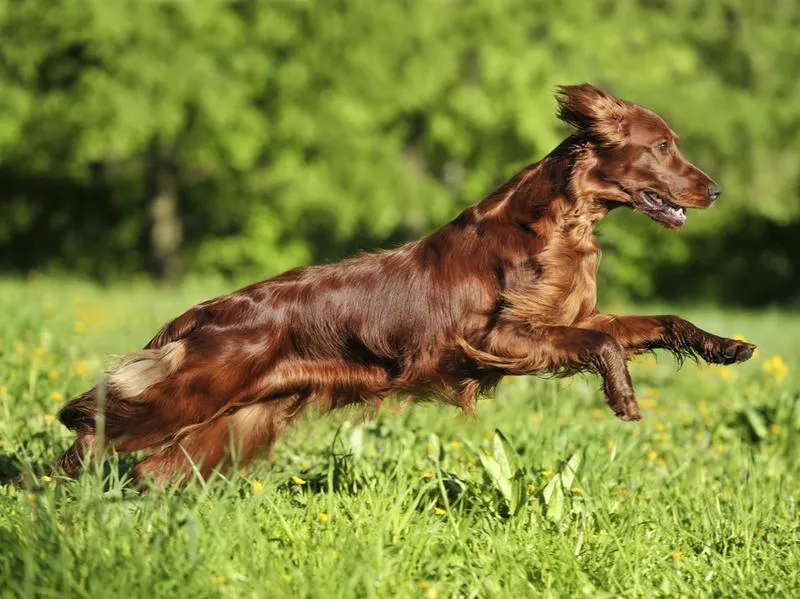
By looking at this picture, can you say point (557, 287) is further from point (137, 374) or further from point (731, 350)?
point (137, 374)

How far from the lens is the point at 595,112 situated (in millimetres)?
4148

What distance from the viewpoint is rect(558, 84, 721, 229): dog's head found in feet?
13.6

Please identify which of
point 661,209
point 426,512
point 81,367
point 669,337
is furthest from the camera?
point 81,367

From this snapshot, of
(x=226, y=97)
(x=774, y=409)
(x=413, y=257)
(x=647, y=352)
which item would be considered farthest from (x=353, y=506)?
(x=226, y=97)

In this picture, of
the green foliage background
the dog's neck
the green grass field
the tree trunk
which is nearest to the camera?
the green grass field

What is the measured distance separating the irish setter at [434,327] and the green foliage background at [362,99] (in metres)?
12.2

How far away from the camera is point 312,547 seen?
10.3 ft

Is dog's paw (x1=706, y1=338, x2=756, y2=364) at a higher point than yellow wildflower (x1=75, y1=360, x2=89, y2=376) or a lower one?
higher

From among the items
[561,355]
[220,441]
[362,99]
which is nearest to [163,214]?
[362,99]

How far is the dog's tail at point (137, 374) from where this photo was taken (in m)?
3.85

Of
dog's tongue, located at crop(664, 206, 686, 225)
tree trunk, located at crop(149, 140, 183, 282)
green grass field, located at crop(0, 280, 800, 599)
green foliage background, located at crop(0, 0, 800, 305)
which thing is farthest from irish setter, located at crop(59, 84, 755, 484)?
tree trunk, located at crop(149, 140, 183, 282)

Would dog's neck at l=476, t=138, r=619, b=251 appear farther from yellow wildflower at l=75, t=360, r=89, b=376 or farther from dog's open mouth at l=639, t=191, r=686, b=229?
yellow wildflower at l=75, t=360, r=89, b=376

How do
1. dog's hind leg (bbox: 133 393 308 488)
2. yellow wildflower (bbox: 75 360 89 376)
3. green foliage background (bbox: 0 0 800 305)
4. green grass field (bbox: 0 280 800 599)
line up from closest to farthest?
green grass field (bbox: 0 280 800 599) → dog's hind leg (bbox: 133 393 308 488) → yellow wildflower (bbox: 75 360 89 376) → green foliage background (bbox: 0 0 800 305)

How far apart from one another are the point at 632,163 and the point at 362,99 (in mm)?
13191
